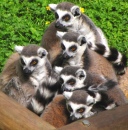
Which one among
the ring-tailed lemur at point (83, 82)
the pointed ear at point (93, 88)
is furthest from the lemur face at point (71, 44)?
the pointed ear at point (93, 88)

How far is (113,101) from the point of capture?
4691 millimetres

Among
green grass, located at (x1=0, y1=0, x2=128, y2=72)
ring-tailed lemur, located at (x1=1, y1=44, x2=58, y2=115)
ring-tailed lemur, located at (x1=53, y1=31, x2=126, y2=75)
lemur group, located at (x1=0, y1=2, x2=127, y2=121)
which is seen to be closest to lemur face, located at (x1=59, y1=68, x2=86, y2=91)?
lemur group, located at (x1=0, y1=2, x2=127, y2=121)

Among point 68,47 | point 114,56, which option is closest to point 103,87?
point 68,47

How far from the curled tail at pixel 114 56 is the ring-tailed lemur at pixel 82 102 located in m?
1.27

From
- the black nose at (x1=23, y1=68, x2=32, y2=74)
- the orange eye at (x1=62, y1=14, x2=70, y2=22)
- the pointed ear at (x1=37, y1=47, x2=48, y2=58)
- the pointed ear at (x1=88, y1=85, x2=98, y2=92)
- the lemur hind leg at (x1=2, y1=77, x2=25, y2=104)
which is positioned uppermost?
the pointed ear at (x1=88, y1=85, x2=98, y2=92)

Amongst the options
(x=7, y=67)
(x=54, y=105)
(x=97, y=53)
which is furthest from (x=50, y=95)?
(x=97, y=53)

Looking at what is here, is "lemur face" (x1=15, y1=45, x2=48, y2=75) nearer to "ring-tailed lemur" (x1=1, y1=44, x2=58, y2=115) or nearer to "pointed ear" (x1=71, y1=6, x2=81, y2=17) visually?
"ring-tailed lemur" (x1=1, y1=44, x2=58, y2=115)

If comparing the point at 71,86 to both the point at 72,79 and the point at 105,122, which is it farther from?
the point at 105,122

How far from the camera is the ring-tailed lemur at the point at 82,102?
4.34 m

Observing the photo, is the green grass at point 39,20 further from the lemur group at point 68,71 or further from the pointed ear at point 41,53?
the pointed ear at point 41,53

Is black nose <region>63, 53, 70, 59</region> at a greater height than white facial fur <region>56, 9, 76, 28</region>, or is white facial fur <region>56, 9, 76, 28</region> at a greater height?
black nose <region>63, 53, 70, 59</region>

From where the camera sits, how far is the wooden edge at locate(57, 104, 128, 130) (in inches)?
122

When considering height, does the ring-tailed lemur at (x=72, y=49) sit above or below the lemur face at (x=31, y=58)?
below

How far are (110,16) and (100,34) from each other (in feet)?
4.77
